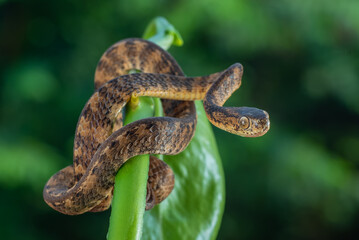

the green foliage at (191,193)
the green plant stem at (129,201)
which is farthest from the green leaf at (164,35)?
the green plant stem at (129,201)

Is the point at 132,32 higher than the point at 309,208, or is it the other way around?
the point at 132,32

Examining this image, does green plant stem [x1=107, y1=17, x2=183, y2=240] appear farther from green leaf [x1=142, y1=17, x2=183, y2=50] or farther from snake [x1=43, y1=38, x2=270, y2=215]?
green leaf [x1=142, y1=17, x2=183, y2=50]

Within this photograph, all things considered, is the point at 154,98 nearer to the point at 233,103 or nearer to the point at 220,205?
the point at 220,205

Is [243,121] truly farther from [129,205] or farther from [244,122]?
[129,205]

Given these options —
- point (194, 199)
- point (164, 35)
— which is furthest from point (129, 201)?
point (164, 35)

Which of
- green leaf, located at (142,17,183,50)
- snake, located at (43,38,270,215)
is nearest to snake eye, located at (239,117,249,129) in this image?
snake, located at (43,38,270,215)

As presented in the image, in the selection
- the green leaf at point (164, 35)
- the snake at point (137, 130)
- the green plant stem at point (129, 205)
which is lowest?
the green plant stem at point (129, 205)

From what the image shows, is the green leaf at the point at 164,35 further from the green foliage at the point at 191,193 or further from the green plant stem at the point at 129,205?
the green plant stem at the point at 129,205

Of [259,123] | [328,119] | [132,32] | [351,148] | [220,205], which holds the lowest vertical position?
[220,205]

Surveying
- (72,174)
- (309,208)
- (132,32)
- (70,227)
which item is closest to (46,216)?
(70,227)
